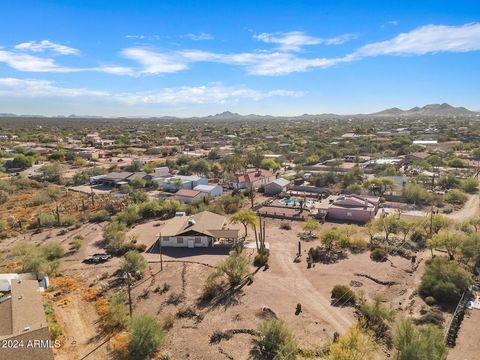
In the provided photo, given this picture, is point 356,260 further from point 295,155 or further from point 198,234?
point 295,155

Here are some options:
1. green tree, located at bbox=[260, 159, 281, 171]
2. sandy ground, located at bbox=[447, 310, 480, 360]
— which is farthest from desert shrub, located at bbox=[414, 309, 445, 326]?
green tree, located at bbox=[260, 159, 281, 171]

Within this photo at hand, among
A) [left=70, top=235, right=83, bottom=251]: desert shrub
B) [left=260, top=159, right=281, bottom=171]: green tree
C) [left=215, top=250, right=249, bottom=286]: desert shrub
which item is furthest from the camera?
[left=260, top=159, right=281, bottom=171]: green tree

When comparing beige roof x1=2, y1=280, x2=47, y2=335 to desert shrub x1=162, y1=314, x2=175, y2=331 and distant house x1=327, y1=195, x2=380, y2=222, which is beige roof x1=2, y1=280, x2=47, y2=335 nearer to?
desert shrub x1=162, y1=314, x2=175, y2=331

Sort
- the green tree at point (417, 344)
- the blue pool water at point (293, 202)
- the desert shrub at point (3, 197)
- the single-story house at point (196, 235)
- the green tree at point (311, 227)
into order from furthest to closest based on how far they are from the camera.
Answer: the desert shrub at point (3, 197) → the blue pool water at point (293, 202) → the green tree at point (311, 227) → the single-story house at point (196, 235) → the green tree at point (417, 344)

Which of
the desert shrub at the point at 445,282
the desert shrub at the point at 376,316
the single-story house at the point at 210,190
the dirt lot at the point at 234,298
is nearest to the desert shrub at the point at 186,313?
the dirt lot at the point at 234,298

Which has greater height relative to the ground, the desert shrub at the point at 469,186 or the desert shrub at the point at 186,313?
the desert shrub at the point at 469,186

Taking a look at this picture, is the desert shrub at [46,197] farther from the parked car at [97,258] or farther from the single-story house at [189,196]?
the parked car at [97,258]

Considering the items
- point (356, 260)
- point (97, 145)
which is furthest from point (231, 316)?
point (97, 145)
